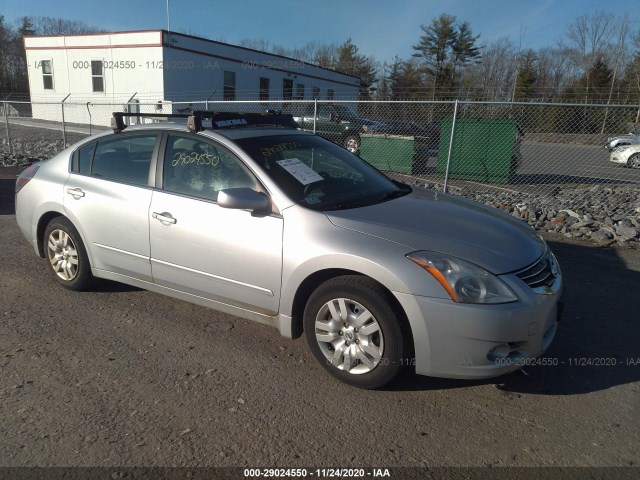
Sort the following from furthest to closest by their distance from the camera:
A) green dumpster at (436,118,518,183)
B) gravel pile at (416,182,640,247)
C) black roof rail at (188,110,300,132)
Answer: green dumpster at (436,118,518,183), gravel pile at (416,182,640,247), black roof rail at (188,110,300,132)

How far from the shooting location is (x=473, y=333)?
2.65 m

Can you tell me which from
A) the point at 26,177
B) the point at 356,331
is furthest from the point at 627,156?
the point at 26,177

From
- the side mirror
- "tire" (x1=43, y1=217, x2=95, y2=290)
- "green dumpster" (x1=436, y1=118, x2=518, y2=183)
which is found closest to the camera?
the side mirror

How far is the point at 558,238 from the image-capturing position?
6.64 meters

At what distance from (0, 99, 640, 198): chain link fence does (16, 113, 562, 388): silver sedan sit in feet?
16.3

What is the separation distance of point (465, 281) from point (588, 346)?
1.59 m

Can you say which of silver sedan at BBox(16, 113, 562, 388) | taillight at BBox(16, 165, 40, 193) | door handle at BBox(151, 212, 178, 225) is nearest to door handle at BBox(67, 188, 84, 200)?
silver sedan at BBox(16, 113, 562, 388)

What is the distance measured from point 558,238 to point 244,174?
5.10 meters

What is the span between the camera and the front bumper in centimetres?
264

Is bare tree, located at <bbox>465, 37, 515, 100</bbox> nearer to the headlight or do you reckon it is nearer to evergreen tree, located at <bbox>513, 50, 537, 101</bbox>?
evergreen tree, located at <bbox>513, 50, 537, 101</bbox>

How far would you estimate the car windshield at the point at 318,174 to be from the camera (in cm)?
336

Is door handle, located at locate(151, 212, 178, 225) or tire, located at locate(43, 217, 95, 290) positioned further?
tire, located at locate(43, 217, 95, 290)

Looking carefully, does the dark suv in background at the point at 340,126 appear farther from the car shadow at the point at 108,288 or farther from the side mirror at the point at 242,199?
the side mirror at the point at 242,199

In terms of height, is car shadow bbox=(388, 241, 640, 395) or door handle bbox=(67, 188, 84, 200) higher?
door handle bbox=(67, 188, 84, 200)
